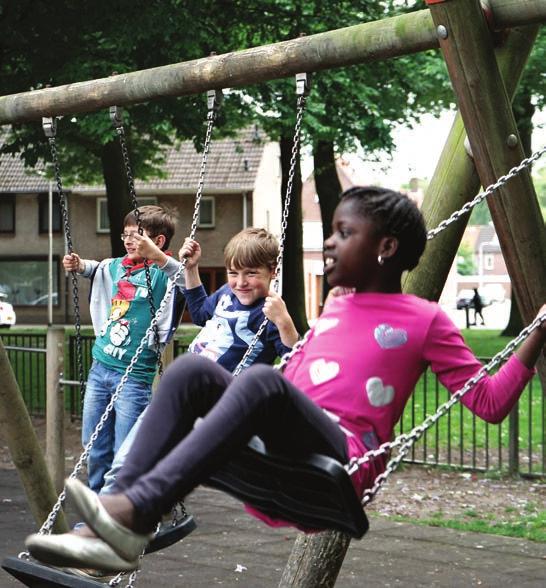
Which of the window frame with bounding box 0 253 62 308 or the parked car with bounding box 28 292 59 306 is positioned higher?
the window frame with bounding box 0 253 62 308

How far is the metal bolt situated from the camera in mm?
4188

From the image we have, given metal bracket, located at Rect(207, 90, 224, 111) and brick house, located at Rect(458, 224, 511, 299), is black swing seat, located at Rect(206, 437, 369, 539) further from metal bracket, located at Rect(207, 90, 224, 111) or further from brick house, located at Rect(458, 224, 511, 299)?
brick house, located at Rect(458, 224, 511, 299)

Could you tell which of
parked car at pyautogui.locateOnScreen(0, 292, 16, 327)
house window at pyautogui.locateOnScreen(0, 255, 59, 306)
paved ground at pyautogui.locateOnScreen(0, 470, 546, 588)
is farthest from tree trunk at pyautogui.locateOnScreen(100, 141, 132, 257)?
house window at pyautogui.locateOnScreen(0, 255, 59, 306)

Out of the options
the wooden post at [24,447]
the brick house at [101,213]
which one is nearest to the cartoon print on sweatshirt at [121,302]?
the wooden post at [24,447]

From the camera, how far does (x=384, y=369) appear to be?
3.30m

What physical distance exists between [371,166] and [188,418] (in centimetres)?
1842

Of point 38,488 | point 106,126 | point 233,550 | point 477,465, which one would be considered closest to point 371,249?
point 38,488

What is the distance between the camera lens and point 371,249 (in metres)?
3.29

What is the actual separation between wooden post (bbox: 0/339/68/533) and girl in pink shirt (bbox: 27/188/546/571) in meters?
2.36

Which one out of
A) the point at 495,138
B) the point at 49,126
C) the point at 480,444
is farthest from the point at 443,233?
the point at 480,444

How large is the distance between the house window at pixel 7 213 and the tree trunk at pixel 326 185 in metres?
24.2

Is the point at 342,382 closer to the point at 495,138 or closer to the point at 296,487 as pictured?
the point at 296,487

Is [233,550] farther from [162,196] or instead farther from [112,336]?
[162,196]

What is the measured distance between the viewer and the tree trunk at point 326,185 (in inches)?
829
